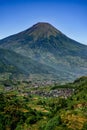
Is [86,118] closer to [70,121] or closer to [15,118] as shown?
[70,121]

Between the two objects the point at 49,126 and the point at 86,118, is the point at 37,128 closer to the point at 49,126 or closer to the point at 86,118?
the point at 49,126

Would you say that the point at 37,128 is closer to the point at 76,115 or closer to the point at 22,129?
the point at 22,129

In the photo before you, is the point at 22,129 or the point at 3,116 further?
the point at 3,116

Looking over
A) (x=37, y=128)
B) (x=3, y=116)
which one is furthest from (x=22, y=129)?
(x=3, y=116)

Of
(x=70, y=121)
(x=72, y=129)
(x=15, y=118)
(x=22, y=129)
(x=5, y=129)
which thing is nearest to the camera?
(x=72, y=129)

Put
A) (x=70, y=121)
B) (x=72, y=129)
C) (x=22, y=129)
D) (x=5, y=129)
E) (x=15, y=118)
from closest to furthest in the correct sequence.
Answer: (x=72, y=129) → (x=70, y=121) → (x=22, y=129) → (x=5, y=129) → (x=15, y=118)

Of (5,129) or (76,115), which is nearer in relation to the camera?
(76,115)

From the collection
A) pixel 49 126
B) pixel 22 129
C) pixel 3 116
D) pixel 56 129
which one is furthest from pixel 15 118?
pixel 56 129

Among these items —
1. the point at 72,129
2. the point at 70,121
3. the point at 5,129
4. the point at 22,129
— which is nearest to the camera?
the point at 72,129
